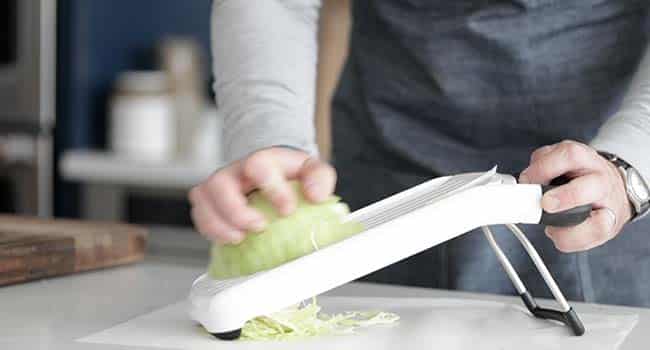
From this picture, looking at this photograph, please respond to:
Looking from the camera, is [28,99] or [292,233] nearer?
[292,233]

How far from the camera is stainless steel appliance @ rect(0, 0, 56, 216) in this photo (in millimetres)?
2656

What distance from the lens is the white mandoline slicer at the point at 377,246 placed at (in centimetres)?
71

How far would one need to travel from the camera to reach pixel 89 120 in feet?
9.16

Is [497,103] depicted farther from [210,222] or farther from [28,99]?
[28,99]

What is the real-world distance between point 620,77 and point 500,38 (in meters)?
0.14

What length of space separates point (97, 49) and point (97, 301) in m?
1.95

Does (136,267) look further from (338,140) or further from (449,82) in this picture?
(449,82)

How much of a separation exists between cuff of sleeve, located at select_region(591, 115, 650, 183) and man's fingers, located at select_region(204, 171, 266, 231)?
311mm

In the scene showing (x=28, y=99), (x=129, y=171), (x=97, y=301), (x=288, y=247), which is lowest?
(x=129, y=171)

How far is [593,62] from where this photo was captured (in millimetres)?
1147

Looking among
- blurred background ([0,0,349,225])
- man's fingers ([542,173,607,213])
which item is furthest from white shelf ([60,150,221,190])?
man's fingers ([542,173,607,213])

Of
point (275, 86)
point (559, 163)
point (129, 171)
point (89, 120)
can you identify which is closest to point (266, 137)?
point (275, 86)

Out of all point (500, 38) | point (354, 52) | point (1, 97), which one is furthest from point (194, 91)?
point (500, 38)

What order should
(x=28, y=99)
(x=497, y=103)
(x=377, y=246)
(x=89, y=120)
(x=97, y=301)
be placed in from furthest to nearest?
(x=89, y=120) → (x=28, y=99) → (x=497, y=103) → (x=97, y=301) → (x=377, y=246)
